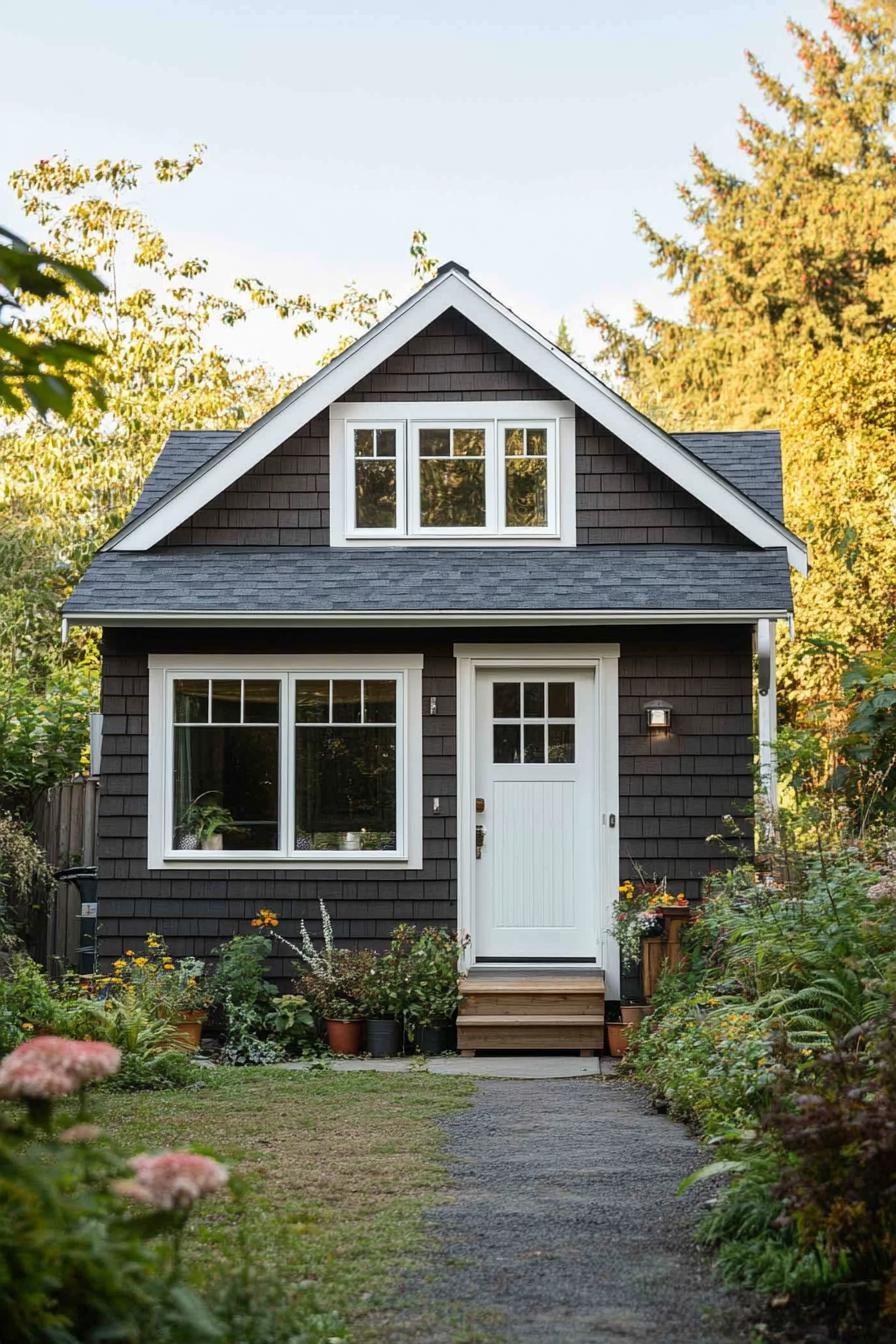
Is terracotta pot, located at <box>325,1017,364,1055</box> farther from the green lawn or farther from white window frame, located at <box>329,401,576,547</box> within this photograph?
white window frame, located at <box>329,401,576,547</box>

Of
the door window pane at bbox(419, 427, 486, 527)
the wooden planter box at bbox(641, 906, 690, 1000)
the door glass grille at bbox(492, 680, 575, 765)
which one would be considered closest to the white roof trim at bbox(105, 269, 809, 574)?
the door window pane at bbox(419, 427, 486, 527)

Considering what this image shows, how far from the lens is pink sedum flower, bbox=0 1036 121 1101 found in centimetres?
282

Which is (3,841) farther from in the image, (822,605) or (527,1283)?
(822,605)

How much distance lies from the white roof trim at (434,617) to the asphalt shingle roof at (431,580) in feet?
0.11

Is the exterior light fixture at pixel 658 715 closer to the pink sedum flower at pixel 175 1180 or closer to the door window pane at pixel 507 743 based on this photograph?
the door window pane at pixel 507 743

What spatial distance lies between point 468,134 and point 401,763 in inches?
848

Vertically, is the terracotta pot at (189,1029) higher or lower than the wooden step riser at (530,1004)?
lower

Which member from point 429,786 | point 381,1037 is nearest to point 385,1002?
point 381,1037

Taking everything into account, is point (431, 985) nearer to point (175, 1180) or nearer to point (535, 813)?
point (535, 813)

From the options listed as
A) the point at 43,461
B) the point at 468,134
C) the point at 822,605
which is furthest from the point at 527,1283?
the point at 468,134

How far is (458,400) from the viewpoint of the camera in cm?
1101

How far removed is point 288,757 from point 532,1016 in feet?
7.85

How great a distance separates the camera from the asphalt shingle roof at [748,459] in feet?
38.5

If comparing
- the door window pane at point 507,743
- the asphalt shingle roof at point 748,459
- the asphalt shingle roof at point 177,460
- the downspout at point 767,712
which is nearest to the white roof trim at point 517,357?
the asphalt shingle roof at point 177,460
